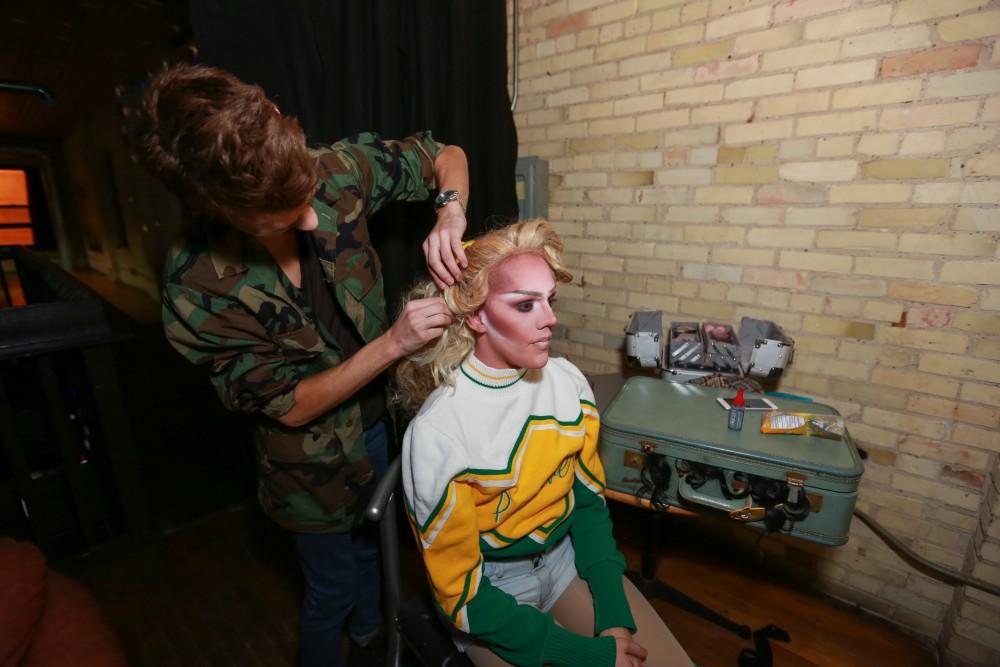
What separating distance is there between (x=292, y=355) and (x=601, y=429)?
0.86m

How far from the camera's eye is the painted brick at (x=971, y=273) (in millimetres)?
1327

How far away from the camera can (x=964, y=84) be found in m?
1.28

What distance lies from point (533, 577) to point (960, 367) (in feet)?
4.69

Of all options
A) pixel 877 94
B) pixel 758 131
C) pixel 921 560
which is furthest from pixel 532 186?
pixel 921 560

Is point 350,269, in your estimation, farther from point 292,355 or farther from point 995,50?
point 995,50

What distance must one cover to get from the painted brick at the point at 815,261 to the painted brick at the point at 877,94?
45 centimetres

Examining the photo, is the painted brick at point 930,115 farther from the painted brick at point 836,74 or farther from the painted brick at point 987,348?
the painted brick at point 987,348

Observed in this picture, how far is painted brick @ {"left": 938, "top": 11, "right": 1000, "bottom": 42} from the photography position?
4.02 feet

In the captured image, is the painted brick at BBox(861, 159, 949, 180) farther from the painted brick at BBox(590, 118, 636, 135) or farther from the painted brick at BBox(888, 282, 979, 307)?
the painted brick at BBox(590, 118, 636, 135)

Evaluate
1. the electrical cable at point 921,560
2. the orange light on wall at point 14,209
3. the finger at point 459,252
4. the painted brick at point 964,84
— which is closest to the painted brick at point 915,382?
the electrical cable at point 921,560

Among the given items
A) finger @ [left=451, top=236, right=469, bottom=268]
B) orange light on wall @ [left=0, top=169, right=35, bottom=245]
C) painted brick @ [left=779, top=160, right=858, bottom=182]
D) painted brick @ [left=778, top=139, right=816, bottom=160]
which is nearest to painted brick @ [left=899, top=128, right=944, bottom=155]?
painted brick @ [left=779, top=160, right=858, bottom=182]

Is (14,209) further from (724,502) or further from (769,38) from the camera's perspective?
(724,502)

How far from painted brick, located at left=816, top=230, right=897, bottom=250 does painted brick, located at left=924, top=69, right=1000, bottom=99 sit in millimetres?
393

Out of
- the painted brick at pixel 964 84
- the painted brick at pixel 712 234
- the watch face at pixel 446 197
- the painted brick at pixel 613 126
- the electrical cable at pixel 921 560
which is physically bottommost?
the electrical cable at pixel 921 560
